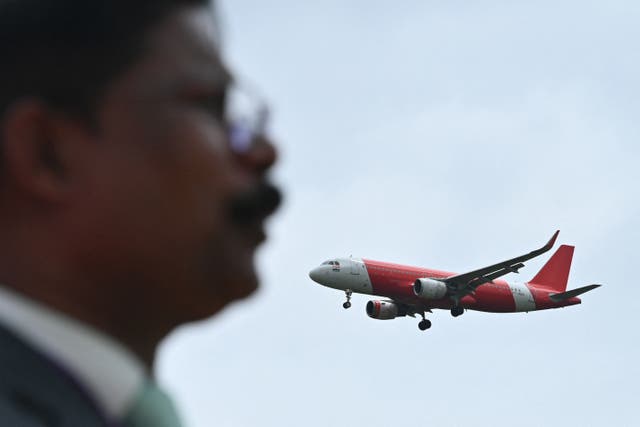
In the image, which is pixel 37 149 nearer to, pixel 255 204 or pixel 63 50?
pixel 63 50

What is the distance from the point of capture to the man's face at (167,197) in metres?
1.12

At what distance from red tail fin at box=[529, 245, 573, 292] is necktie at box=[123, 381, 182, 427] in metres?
55.8

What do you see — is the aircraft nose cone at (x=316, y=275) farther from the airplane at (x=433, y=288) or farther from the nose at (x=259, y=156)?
the nose at (x=259, y=156)

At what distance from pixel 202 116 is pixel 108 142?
0.14m

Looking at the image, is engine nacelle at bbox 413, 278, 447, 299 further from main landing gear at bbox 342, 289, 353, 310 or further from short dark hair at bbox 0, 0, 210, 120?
short dark hair at bbox 0, 0, 210, 120

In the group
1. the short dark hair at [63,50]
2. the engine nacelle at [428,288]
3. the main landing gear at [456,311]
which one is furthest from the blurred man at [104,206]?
the main landing gear at [456,311]

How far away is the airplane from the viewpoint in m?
39.5

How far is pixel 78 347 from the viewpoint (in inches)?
43.2

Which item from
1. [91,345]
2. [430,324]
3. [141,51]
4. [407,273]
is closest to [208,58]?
[141,51]

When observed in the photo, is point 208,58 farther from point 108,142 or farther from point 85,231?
point 85,231

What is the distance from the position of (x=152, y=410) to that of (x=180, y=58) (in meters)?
0.50

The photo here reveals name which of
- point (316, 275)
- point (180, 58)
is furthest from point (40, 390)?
point (316, 275)

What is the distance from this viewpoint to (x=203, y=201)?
115 cm

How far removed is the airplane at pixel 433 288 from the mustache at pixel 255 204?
38.0 metres
